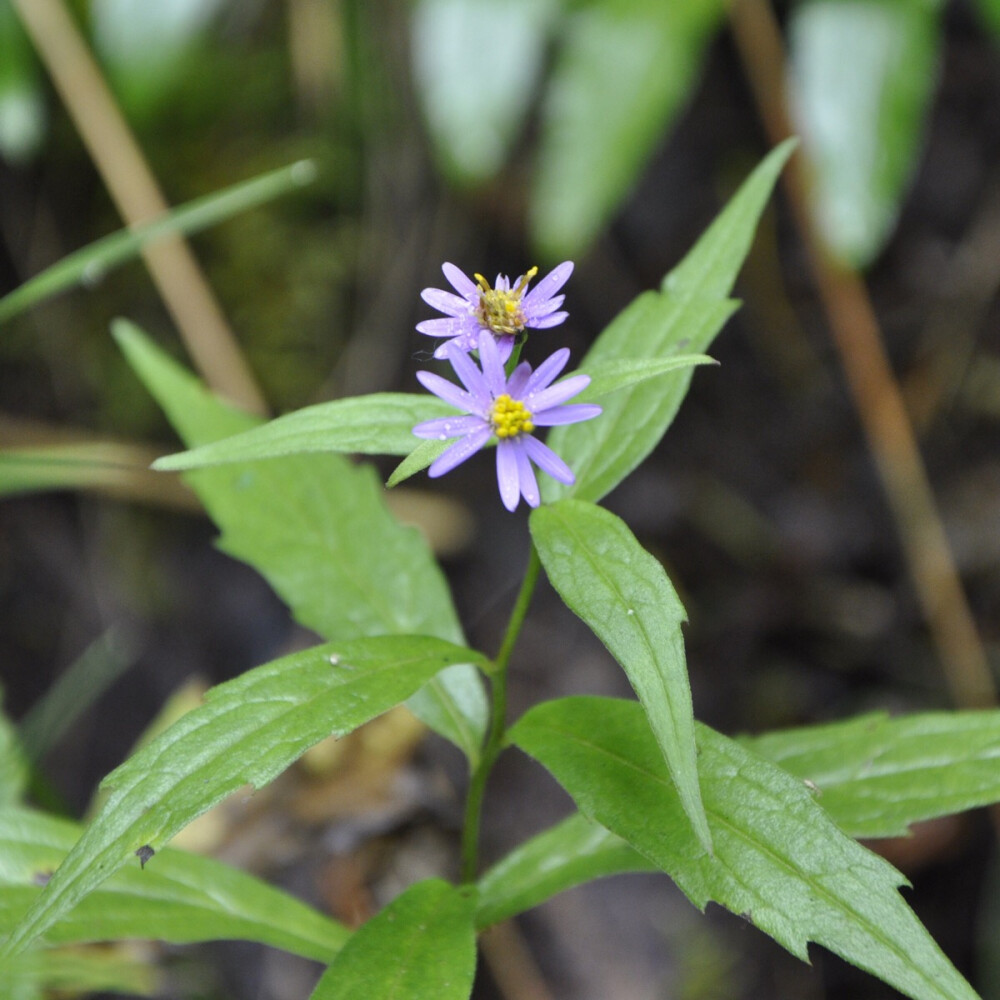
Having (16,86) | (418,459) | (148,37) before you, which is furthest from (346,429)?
(16,86)

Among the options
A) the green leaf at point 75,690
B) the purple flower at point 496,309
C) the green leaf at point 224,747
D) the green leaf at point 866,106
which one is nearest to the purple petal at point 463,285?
the purple flower at point 496,309

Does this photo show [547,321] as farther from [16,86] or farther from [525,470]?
[16,86]

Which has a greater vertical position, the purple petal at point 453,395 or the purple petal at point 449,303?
the purple petal at point 449,303

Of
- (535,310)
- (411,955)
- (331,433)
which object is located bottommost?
(411,955)

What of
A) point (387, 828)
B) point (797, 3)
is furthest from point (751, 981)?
point (797, 3)

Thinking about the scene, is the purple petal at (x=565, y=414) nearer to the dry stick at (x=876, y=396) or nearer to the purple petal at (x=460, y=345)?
the purple petal at (x=460, y=345)

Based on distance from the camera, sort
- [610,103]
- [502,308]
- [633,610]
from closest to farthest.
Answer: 1. [633,610]
2. [502,308]
3. [610,103]

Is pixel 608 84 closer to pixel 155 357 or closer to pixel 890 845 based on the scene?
pixel 155 357
